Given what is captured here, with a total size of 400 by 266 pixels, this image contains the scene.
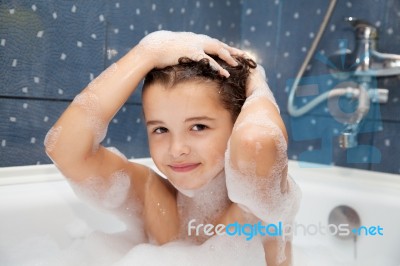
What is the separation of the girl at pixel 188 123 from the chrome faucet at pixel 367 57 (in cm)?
62

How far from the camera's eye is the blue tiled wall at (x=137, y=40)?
1.06 m

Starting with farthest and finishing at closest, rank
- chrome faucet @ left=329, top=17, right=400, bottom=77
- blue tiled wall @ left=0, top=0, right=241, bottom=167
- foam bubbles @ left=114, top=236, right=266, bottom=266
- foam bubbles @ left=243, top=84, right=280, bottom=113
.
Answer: chrome faucet @ left=329, top=17, right=400, bottom=77 → blue tiled wall @ left=0, top=0, right=241, bottom=167 → foam bubbles @ left=114, top=236, right=266, bottom=266 → foam bubbles @ left=243, top=84, right=280, bottom=113

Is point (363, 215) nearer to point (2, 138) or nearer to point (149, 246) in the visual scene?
point (149, 246)

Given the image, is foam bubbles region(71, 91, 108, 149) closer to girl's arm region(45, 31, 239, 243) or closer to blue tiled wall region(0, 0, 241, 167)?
girl's arm region(45, 31, 239, 243)

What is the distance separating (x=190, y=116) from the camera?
30.0 inches

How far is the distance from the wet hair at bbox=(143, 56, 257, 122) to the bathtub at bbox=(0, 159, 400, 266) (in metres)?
0.45

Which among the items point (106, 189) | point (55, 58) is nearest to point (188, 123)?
point (106, 189)

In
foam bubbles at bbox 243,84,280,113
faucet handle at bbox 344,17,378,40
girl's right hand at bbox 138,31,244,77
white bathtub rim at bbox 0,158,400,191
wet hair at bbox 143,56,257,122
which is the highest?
faucet handle at bbox 344,17,378,40

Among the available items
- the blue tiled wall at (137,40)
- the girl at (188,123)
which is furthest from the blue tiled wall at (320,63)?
the girl at (188,123)

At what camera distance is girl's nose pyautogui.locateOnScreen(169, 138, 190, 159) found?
762 mm

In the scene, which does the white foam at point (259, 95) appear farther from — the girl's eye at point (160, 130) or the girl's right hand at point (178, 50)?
the girl's eye at point (160, 130)

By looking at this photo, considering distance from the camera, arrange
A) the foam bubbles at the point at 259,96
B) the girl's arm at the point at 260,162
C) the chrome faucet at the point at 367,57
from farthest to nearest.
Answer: the chrome faucet at the point at 367,57
the foam bubbles at the point at 259,96
the girl's arm at the point at 260,162

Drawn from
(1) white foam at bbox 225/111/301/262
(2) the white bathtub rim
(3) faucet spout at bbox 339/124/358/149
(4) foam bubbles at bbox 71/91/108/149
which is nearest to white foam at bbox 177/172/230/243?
(1) white foam at bbox 225/111/301/262

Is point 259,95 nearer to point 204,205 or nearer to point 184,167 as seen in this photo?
point 184,167
